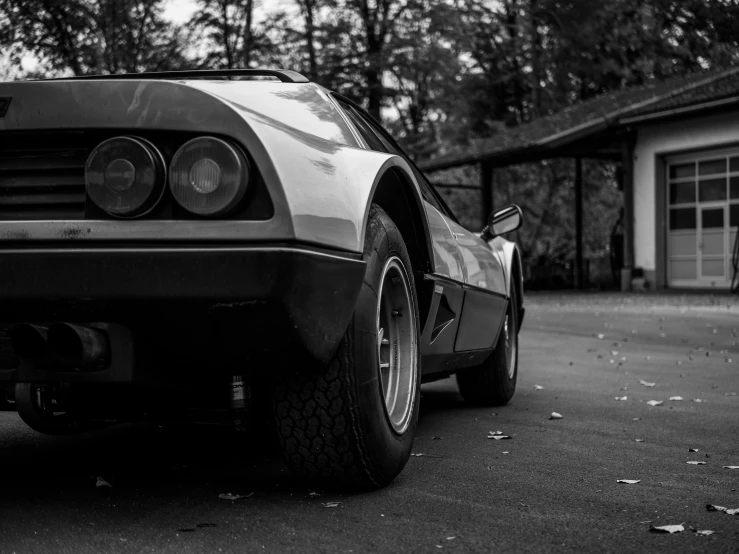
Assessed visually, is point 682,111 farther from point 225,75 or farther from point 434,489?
point 434,489

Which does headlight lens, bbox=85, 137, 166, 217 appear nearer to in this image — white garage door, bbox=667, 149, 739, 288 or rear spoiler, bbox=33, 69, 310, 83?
rear spoiler, bbox=33, 69, 310, 83

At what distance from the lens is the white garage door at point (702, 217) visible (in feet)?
72.6

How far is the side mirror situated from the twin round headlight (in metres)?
2.93

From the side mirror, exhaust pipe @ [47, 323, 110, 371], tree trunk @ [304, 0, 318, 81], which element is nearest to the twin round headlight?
exhaust pipe @ [47, 323, 110, 371]

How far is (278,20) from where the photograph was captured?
3256 centimetres

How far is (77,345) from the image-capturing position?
2605 millimetres

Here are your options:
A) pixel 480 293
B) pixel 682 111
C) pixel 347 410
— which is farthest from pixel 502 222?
pixel 682 111

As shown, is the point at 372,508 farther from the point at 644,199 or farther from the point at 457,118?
the point at 457,118

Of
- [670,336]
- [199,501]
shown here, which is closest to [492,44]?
[670,336]

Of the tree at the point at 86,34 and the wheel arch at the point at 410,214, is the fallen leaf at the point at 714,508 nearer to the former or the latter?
the wheel arch at the point at 410,214

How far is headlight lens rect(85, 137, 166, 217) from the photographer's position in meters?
2.62

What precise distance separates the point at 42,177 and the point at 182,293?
0.53 metres

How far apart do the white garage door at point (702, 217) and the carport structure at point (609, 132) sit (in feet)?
2.10

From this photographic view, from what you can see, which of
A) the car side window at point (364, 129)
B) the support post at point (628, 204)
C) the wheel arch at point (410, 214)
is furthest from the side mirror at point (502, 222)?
the support post at point (628, 204)
